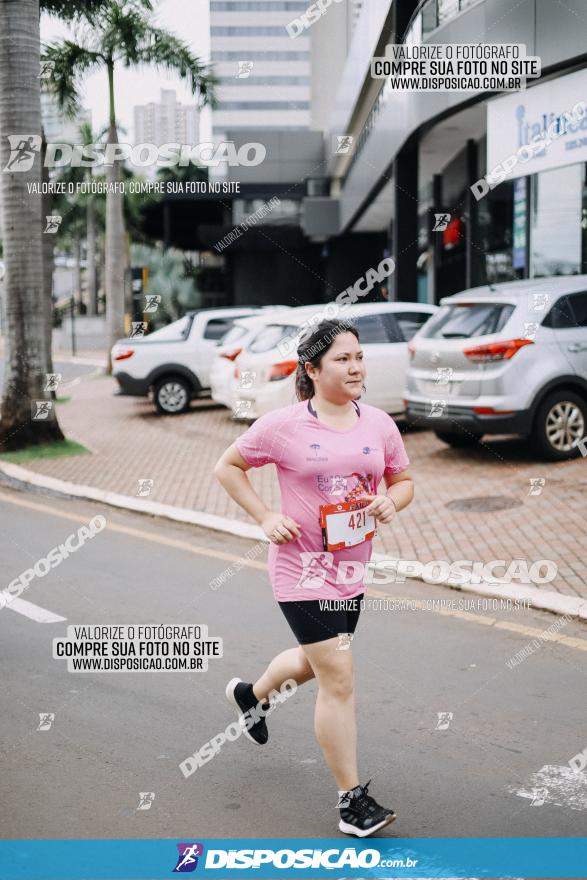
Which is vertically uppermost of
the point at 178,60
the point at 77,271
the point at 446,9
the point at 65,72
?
the point at 178,60

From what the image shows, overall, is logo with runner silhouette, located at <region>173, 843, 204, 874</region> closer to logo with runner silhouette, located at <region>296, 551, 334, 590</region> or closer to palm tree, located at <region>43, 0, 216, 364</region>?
logo with runner silhouette, located at <region>296, 551, 334, 590</region>

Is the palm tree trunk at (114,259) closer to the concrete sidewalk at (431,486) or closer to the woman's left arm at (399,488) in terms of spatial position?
the concrete sidewalk at (431,486)

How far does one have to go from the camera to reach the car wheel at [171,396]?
18.8m

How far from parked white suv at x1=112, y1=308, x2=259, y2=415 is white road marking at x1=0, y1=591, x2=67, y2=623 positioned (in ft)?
38.0

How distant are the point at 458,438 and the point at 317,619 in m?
9.53

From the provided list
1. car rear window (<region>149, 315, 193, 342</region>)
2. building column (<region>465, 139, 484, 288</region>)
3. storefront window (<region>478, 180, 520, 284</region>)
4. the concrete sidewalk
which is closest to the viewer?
the concrete sidewalk

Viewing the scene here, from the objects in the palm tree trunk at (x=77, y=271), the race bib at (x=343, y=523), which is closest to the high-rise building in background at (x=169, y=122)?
the palm tree trunk at (x=77, y=271)

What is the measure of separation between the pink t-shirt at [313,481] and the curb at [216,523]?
3.20 meters

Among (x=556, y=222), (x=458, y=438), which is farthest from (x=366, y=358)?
(x=556, y=222)

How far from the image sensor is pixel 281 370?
14.2 m

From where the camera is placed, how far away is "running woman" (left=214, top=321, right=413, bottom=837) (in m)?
3.88

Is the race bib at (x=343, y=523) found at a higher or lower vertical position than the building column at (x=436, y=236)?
lower

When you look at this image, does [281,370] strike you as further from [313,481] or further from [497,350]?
[313,481]

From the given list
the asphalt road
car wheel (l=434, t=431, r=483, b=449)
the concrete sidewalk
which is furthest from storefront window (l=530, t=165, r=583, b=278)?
the asphalt road
